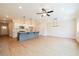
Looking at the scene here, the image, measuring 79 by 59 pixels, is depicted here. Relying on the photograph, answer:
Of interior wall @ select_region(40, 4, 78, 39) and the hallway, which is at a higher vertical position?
interior wall @ select_region(40, 4, 78, 39)

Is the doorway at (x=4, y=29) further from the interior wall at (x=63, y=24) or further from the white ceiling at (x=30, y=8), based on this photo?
the interior wall at (x=63, y=24)

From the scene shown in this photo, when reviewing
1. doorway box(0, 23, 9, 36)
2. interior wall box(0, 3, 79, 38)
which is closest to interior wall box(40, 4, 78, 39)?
interior wall box(0, 3, 79, 38)

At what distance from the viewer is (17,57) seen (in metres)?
1.99

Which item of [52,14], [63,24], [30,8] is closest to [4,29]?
[30,8]

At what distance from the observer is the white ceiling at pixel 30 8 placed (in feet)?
6.30

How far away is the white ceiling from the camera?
1.92m

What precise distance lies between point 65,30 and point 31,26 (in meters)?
0.59

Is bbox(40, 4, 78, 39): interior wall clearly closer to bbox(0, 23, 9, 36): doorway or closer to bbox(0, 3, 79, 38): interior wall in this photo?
bbox(0, 3, 79, 38): interior wall

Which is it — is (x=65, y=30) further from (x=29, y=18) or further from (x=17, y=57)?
(x=17, y=57)

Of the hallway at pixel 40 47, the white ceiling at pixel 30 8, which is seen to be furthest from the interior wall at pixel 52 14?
the hallway at pixel 40 47

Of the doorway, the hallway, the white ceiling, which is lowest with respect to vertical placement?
the hallway

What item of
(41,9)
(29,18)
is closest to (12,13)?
(29,18)

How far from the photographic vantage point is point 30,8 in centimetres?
196

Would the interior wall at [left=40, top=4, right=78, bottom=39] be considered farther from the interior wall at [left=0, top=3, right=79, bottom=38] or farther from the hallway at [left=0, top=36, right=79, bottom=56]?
the hallway at [left=0, top=36, right=79, bottom=56]
